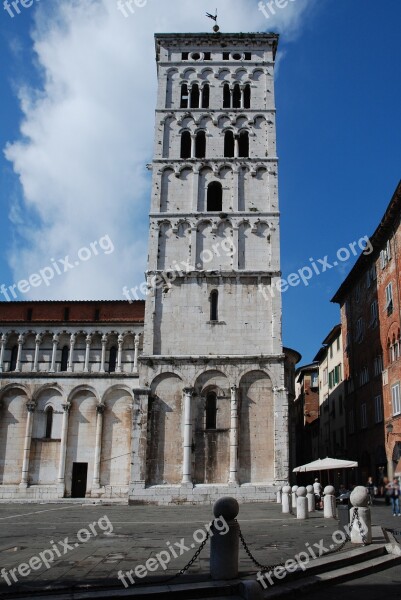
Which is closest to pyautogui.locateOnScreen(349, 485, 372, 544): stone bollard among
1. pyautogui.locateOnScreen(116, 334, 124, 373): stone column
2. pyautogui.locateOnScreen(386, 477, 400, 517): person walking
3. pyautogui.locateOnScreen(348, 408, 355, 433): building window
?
pyautogui.locateOnScreen(386, 477, 400, 517): person walking

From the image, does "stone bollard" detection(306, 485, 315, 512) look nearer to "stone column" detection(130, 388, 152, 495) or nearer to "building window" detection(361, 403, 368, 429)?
"stone column" detection(130, 388, 152, 495)

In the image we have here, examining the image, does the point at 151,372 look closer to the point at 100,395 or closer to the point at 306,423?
the point at 100,395

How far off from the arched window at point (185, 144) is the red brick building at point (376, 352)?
12564mm

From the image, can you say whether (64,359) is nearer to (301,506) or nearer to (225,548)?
(301,506)

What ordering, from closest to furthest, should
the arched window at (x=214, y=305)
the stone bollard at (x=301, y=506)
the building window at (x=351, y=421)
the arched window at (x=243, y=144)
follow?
1. the stone bollard at (x=301, y=506)
2. the arched window at (x=214, y=305)
3. the arched window at (x=243, y=144)
4. the building window at (x=351, y=421)

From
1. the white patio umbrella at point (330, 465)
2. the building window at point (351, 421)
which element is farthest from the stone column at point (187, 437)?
the building window at point (351, 421)

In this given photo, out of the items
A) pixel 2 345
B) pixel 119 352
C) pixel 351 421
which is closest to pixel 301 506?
pixel 351 421

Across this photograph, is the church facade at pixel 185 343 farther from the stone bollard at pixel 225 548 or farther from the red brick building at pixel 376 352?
the stone bollard at pixel 225 548

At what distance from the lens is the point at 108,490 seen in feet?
116

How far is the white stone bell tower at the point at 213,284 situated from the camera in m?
29.2

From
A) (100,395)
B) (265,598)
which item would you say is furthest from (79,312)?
(265,598)

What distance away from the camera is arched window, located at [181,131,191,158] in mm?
36625

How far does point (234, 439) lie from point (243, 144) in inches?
727

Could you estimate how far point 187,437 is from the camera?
29.2 metres
